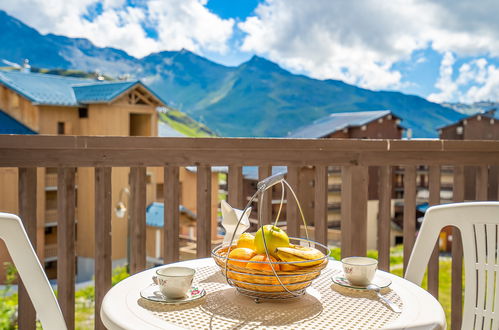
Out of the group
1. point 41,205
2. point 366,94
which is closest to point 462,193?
point 41,205

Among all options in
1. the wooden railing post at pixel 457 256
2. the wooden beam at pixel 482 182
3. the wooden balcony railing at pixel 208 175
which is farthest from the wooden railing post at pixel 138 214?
the wooden beam at pixel 482 182

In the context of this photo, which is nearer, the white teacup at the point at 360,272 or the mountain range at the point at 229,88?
the white teacup at the point at 360,272

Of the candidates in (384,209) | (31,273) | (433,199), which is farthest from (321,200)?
(31,273)

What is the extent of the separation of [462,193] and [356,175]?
1.72 ft

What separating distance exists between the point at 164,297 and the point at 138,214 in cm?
82

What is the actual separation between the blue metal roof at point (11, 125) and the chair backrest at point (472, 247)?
13.3 meters

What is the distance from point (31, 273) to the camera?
3.49 feet

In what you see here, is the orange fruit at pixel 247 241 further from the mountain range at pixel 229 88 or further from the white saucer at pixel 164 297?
the mountain range at pixel 229 88

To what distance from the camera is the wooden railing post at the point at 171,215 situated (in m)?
1.78

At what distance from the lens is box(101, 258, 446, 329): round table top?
0.86 meters

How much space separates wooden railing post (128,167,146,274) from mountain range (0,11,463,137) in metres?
21.4

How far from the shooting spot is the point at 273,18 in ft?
162

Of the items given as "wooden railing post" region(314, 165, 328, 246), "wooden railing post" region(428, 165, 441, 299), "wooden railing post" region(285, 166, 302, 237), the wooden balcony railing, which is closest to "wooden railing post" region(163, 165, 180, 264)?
the wooden balcony railing

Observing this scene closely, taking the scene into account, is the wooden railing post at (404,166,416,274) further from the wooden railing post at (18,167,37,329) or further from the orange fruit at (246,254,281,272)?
the wooden railing post at (18,167,37,329)
